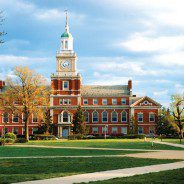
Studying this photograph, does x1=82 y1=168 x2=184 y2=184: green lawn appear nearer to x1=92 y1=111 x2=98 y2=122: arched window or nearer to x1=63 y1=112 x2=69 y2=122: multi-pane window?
x1=63 y1=112 x2=69 y2=122: multi-pane window

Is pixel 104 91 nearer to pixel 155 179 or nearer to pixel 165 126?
pixel 165 126

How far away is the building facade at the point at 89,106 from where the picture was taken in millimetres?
89562

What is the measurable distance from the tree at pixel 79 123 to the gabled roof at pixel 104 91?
9375 mm

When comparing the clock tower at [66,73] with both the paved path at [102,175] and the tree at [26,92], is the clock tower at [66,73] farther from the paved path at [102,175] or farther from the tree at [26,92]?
the paved path at [102,175]

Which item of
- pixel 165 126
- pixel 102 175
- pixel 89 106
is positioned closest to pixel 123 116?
pixel 89 106

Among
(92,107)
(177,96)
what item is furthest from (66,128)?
(177,96)

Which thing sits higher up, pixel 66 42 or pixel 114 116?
pixel 66 42

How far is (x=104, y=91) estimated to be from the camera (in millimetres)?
93375

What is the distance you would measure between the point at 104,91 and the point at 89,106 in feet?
17.3

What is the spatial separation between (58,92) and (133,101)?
668 inches

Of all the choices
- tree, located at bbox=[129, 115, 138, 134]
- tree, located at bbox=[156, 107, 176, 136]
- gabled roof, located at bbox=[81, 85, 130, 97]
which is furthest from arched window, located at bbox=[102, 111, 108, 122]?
tree, located at bbox=[156, 107, 176, 136]

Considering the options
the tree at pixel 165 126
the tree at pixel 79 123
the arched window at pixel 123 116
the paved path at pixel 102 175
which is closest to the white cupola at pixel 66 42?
the tree at pixel 79 123

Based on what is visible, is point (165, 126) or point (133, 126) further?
point (133, 126)

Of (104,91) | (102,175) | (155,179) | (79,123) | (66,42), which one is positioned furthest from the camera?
(104,91)
